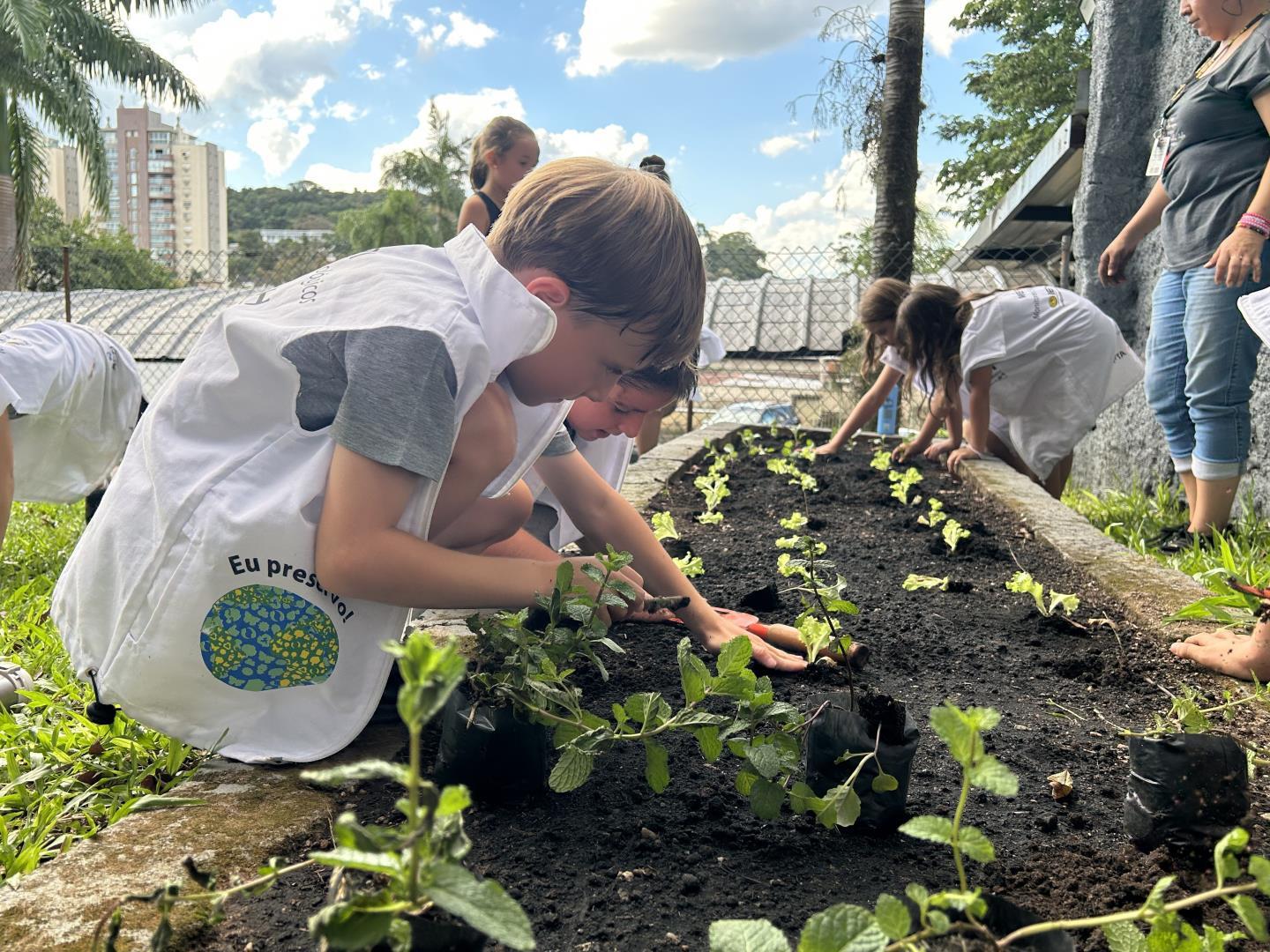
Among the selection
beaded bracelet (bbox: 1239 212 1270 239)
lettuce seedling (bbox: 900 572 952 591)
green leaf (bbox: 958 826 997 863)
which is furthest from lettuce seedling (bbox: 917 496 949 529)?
green leaf (bbox: 958 826 997 863)

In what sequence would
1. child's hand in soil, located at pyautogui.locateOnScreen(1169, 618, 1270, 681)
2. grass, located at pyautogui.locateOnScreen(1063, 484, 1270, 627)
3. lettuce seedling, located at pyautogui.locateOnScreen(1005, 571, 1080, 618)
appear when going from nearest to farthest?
1. child's hand in soil, located at pyautogui.locateOnScreen(1169, 618, 1270, 681)
2. grass, located at pyautogui.locateOnScreen(1063, 484, 1270, 627)
3. lettuce seedling, located at pyautogui.locateOnScreen(1005, 571, 1080, 618)

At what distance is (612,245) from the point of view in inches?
60.5

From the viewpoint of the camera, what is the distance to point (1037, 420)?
4.94 m

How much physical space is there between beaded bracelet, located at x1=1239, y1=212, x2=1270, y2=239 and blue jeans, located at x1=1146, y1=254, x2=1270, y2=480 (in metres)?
0.19

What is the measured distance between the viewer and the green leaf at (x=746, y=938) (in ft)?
2.36

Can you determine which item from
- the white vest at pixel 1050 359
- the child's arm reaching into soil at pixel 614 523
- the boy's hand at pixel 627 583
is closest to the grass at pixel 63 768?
the boy's hand at pixel 627 583

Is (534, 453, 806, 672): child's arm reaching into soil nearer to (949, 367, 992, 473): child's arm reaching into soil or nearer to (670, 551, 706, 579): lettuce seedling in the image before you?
(670, 551, 706, 579): lettuce seedling

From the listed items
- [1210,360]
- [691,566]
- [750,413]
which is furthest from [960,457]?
[750,413]

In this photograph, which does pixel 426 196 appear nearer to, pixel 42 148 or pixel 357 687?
pixel 42 148

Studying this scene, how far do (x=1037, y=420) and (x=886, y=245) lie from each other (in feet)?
11.9

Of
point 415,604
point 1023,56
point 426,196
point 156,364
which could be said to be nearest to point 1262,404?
point 415,604

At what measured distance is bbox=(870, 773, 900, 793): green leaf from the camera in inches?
47.3

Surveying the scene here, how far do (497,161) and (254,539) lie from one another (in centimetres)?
324

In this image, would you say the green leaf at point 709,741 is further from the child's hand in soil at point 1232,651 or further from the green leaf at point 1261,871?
the child's hand in soil at point 1232,651
